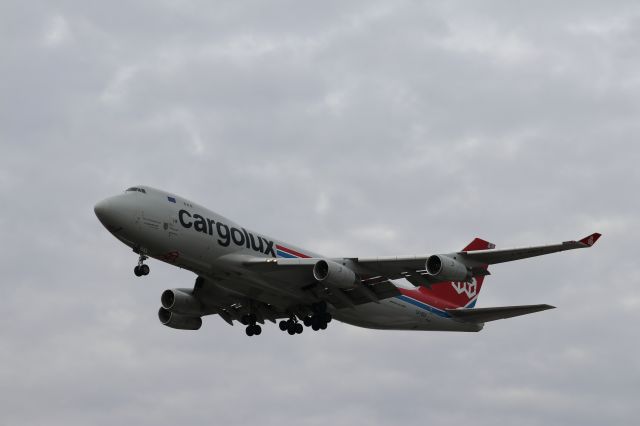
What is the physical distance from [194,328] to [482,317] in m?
14.7

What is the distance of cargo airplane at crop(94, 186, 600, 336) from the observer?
44.4m

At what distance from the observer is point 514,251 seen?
144ft

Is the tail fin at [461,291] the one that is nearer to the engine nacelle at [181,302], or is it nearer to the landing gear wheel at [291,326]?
the landing gear wheel at [291,326]

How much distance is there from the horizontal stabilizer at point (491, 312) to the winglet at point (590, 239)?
7335mm

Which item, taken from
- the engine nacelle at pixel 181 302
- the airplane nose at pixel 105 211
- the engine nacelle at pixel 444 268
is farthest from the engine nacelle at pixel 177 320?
the engine nacelle at pixel 444 268

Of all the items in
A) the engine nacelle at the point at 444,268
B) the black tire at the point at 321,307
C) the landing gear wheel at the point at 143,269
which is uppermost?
the landing gear wheel at the point at 143,269

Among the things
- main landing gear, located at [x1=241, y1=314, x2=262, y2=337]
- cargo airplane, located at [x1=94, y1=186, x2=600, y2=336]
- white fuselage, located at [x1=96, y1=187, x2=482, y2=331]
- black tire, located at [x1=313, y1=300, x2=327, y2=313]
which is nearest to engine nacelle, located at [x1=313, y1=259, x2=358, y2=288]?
cargo airplane, located at [x1=94, y1=186, x2=600, y2=336]

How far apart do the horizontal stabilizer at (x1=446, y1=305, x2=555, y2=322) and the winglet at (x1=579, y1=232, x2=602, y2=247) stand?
24.1 ft

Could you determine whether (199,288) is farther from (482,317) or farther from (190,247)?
(482,317)

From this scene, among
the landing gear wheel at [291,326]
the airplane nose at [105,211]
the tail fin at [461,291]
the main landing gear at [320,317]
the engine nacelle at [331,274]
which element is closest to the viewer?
the airplane nose at [105,211]

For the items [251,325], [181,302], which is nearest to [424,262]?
[251,325]

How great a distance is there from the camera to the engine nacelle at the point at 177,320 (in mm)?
54000

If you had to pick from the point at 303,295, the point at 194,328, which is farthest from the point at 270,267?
the point at 194,328

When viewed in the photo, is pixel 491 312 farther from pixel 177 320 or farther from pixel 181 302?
pixel 177 320
